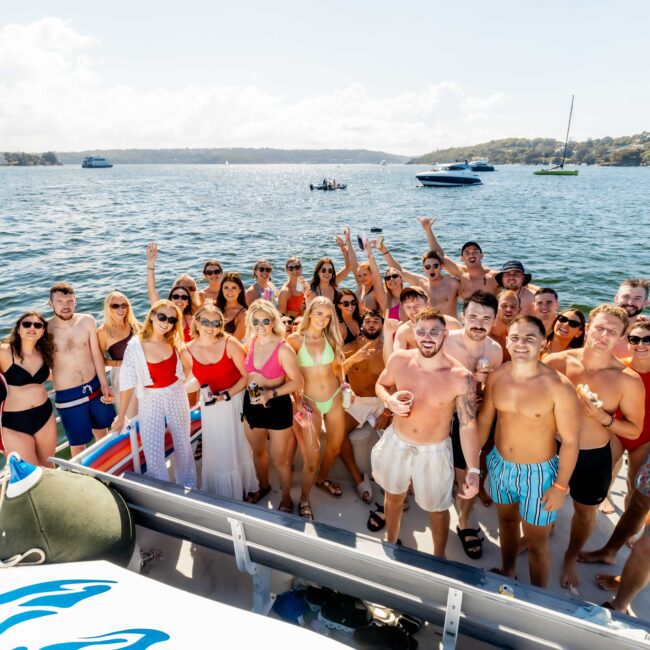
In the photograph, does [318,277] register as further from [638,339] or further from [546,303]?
[638,339]

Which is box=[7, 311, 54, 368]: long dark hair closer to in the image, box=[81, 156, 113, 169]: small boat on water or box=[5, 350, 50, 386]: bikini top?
box=[5, 350, 50, 386]: bikini top

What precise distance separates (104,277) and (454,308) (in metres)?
14.2

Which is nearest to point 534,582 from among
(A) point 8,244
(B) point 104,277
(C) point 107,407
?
(C) point 107,407

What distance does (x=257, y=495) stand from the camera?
13.8 feet

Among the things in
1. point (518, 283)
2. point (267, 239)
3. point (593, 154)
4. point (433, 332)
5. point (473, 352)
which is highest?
point (593, 154)

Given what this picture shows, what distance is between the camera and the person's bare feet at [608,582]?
3282mm

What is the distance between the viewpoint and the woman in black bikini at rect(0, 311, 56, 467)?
13.4 feet

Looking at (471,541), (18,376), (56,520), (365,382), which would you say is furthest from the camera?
(365,382)

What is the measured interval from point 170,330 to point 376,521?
259 centimetres

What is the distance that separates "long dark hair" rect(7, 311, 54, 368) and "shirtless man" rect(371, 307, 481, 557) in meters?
3.37

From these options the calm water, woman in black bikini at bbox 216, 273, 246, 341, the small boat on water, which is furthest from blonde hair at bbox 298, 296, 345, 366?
the small boat on water

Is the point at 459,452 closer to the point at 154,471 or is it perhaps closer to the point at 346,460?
the point at 346,460

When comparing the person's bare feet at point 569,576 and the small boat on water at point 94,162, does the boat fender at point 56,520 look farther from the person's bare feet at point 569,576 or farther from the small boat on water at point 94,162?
the small boat on water at point 94,162

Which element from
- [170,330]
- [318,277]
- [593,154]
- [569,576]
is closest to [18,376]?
[170,330]
